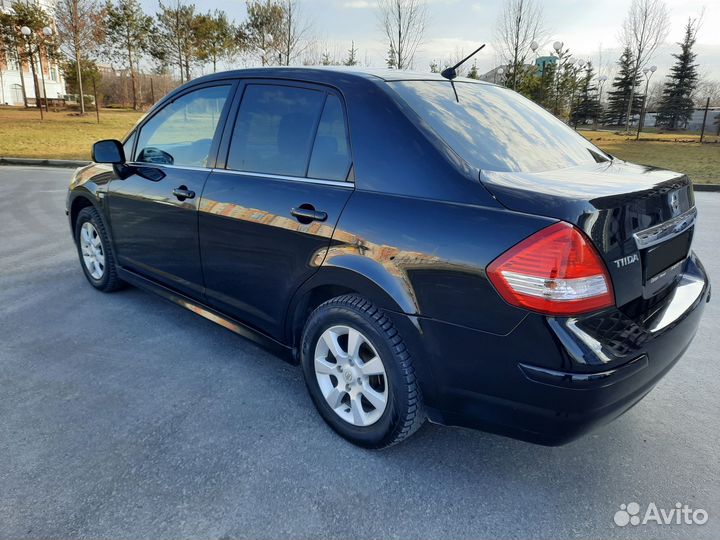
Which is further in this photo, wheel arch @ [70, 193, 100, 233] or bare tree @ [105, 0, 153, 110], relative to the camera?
bare tree @ [105, 0, 153, 110]

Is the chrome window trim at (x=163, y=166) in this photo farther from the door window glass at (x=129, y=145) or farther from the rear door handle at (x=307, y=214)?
the rear door handle at (x=307, y=214)

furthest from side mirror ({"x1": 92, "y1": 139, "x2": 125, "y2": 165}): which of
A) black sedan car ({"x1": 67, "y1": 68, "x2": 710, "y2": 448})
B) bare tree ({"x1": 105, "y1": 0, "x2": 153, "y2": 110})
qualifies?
bare tree ({"x1": 105, "y1": 0, "x2": 153, "y2": 110})

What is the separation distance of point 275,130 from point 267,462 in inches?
66.9

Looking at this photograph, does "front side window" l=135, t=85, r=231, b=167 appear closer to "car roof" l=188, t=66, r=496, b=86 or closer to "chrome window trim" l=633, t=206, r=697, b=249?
"car roof" l=188, t=66, r=496, b=86

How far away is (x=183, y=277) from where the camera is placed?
3.48 meters

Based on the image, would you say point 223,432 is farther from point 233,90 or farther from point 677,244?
point 677,244

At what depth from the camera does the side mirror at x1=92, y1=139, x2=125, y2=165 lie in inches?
153

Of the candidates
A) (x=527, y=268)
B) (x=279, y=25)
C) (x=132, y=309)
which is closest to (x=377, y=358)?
(x=527, y=268)

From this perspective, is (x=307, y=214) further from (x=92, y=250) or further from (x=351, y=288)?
(x=92, y=250)

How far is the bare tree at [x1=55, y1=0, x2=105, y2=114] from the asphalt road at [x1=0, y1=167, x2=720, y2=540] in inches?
1271

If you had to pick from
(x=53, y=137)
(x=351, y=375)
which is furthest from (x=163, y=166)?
(x=53, y=137)

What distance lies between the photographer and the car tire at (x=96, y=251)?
4.32 metres

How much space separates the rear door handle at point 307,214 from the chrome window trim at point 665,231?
1316mm

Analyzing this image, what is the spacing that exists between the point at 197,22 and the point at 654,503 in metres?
42.9
